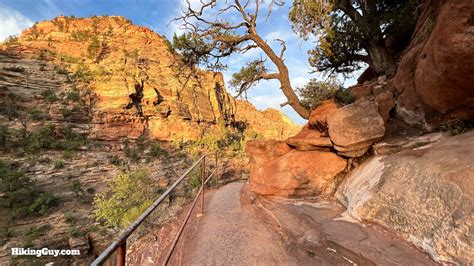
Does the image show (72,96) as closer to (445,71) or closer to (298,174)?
(298,174)

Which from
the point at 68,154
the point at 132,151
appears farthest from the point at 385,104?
the point at 132,151

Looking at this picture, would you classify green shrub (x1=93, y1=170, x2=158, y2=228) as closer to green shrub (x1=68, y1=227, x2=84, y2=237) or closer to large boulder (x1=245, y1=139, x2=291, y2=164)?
Result: green shrub (x1=68, y1=227, x2=84, y2=237)

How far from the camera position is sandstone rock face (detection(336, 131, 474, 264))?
261cm

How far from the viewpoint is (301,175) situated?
19.8 ft

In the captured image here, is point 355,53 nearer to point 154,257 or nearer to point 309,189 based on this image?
point 309,189

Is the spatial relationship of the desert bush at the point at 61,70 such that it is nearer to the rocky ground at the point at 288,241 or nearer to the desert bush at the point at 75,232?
the desert bush at the point at 75,232

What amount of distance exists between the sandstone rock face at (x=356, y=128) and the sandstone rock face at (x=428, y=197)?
0.63 meters

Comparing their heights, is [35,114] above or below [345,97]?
above

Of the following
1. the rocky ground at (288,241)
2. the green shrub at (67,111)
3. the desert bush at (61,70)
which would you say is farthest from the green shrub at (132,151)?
the rocky ground at (288,241)

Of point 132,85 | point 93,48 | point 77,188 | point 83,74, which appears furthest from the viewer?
point 93,48

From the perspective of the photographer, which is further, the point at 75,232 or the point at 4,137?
the point at 4,137

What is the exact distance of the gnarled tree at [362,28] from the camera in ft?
21.3

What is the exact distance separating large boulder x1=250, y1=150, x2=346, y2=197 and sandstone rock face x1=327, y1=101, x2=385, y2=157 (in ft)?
1.43

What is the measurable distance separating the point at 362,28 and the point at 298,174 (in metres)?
5.15
